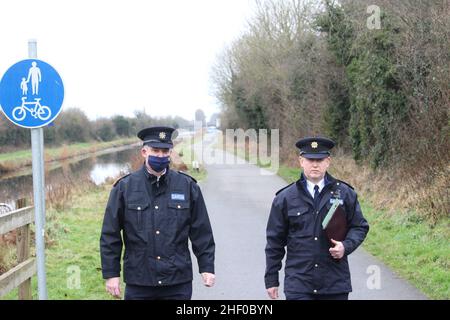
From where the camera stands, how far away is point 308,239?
447cm

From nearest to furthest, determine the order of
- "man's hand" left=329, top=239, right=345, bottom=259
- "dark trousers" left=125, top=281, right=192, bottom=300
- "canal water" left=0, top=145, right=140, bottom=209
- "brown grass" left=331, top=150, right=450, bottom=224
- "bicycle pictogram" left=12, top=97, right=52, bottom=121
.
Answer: "man's hand" left=329, top=239, right=345, bottom=259 < "dark trousers" left=125, top=281, right=192, bottom=300 < "bicycle pictogram" left=12, top=97, right=52, bottom=121 < "brown grass" left=331, top=150, right=450, bottom=224 < "canal water" left=0, top=145, right=140, bottom=209

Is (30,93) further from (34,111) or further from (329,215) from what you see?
(329,215)

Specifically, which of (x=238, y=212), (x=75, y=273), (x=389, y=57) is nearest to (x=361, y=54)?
(x=389, y=57)

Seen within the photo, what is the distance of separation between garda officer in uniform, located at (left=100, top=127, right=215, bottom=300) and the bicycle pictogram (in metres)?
1.42

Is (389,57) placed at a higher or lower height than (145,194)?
higher

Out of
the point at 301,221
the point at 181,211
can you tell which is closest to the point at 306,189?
the point at 301,221

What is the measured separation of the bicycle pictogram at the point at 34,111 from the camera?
5.48 metres

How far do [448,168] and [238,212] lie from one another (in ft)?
18.1

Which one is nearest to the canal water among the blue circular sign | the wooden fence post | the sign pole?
the wooden fence post

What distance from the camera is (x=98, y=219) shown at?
13828 mm

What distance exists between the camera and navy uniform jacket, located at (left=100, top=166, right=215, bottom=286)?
174 inches

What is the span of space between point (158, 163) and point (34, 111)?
171 cm

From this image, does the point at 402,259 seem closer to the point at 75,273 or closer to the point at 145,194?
the point at 75,273

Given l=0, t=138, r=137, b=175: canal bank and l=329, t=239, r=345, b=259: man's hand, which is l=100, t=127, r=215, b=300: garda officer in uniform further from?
l=0, t=138, r=137, b=175: canal bank
